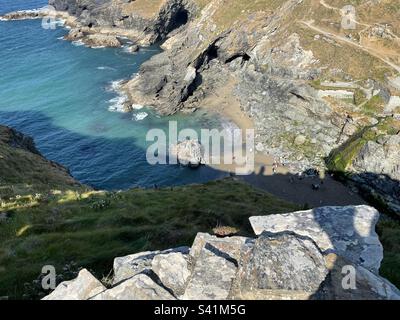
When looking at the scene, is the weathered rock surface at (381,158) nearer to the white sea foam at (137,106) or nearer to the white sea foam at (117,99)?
the white sea foam at (137,106)

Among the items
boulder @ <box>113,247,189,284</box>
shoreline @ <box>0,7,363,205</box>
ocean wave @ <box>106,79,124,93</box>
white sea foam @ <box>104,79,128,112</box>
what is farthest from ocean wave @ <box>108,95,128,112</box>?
boulder @ <box>113,247,189,284</box>

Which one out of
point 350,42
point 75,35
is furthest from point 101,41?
point 350,42

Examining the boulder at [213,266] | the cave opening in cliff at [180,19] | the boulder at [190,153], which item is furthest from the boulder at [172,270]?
Result: the cave opening in cliff at [180,19]

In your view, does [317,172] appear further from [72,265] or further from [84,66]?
[84,66]

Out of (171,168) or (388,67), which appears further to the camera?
(388,67)

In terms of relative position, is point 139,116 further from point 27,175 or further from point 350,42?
A: point 350,42

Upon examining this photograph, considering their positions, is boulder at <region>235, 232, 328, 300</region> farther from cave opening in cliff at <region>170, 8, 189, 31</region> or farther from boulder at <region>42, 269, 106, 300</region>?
cave opening in cliff at <region>170, 8, 189, 31</region>

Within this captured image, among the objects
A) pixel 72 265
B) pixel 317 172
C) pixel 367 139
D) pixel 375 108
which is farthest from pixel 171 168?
pixel 72 265
